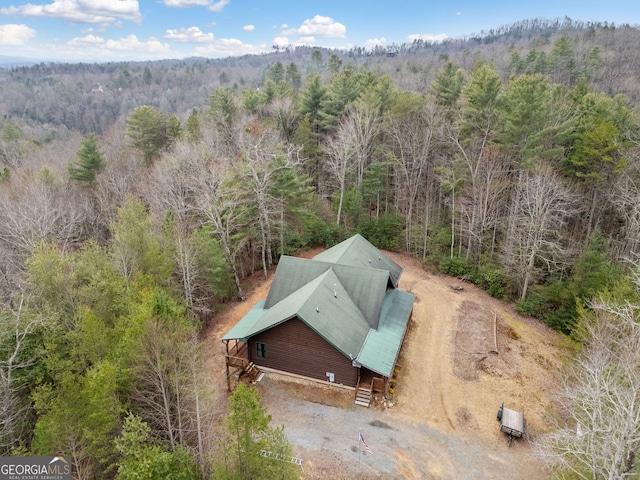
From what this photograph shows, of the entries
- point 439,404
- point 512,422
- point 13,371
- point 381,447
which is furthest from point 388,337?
point 13,371

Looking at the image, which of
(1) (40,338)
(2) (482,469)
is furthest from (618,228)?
(1) (40,338)

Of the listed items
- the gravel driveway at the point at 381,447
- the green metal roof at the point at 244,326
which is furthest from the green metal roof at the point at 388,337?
the green metal roof at the point at 244,326

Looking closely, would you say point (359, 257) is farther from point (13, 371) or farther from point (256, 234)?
point (13, 371)

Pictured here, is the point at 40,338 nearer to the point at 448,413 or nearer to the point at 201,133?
the point at 448,413

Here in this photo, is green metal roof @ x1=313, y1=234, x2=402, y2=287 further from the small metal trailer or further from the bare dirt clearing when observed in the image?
the small metal trailer

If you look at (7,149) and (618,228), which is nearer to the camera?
(618,228)

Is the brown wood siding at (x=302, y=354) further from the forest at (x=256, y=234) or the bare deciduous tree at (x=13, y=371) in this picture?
the bare deciduous tree at (x=13, y=371)
